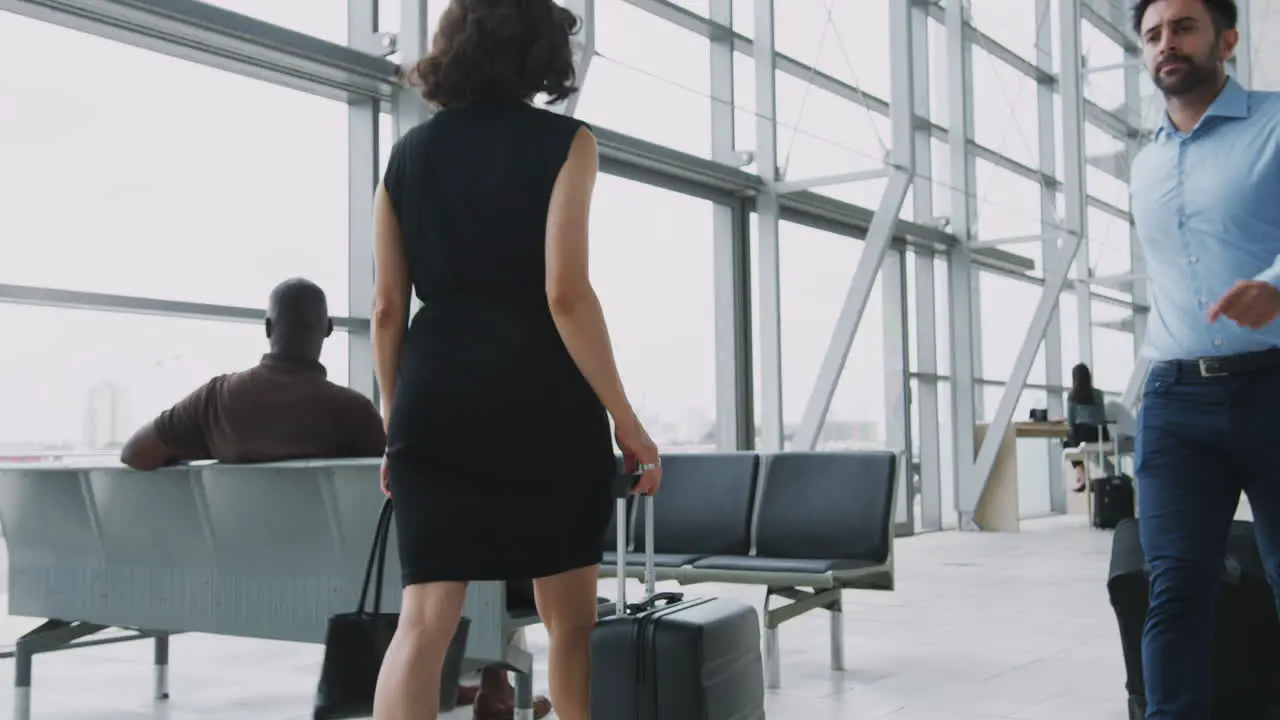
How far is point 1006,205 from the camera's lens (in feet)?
48.3

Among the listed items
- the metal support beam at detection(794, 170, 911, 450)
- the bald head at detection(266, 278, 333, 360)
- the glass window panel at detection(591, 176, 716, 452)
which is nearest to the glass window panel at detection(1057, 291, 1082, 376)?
the metal support beam at detection(794, 170, 911, 450)

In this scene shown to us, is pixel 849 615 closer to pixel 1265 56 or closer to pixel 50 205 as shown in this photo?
pixel 50 205

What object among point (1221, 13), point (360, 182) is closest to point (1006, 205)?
point (360, 182)

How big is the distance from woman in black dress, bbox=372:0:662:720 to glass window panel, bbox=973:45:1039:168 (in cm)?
1291

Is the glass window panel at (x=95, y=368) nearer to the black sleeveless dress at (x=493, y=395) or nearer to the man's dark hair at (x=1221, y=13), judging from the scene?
the black sleeveless dress at (x=493, y=395)

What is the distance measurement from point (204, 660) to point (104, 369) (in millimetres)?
1598

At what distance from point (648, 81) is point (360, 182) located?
3047mm

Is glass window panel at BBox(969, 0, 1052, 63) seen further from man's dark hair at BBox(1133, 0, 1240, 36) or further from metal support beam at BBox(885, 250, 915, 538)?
man's dark hair at BBox(1133, 0, 1240, 36)

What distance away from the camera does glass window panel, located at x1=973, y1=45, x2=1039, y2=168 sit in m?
14.8

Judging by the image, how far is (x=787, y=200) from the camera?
36.4 ft

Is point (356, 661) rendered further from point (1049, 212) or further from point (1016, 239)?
point (1049, 212)

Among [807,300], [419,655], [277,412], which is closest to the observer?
[419,655]

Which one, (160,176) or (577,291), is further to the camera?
(160,176)

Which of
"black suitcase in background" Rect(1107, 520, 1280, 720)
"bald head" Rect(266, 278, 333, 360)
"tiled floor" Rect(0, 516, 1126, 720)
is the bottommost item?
"tiled floor" Rect(0, 516, 1126, 720)
